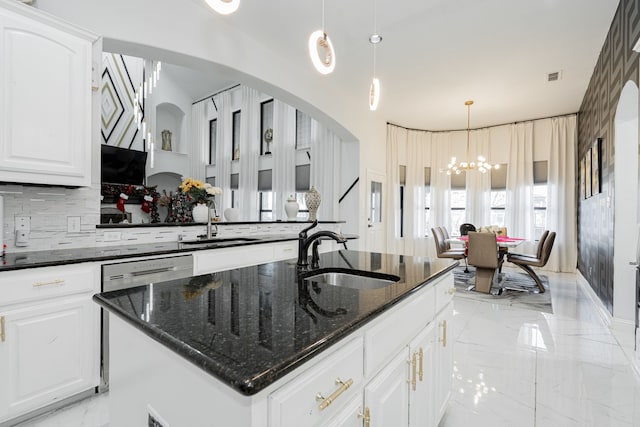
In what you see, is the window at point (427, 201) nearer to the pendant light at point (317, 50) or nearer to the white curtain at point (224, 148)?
the white curtain at point (224, 148)

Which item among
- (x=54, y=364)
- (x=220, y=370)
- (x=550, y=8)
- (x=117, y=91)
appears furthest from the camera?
(x=117, y=91)

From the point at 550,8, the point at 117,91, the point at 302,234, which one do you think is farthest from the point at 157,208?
the point at 550,8

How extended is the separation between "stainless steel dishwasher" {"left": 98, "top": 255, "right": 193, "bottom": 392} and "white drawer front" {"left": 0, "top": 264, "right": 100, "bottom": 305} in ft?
0.25

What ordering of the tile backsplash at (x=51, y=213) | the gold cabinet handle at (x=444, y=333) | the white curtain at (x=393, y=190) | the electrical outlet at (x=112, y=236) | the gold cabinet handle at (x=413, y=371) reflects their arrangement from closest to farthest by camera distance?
the gold cabinet handle at (x=413, y=371)
the gold cabinet handle at (x=444, y=333)
the tile backsplash at (x=51, y=213)
the electrical outlet at (x=112, y=236)
the white curtain at (x=393, y=190)

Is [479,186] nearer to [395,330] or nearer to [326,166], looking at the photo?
[326,166]

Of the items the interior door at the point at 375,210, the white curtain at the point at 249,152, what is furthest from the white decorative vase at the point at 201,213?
the white curtain at the point at 249,152

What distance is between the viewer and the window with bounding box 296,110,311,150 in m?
6.21

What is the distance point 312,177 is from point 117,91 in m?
4.69

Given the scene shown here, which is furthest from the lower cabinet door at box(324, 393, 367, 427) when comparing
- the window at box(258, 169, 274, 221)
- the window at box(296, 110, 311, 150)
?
the window at box(258, 169, 274, 221)

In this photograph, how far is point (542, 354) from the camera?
2.59 m

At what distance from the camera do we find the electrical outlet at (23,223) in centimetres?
203

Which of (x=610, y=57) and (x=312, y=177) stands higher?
(x=610, y=57)

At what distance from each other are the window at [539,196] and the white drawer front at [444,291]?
19.8 ft

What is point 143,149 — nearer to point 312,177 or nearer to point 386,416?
point 312,177
